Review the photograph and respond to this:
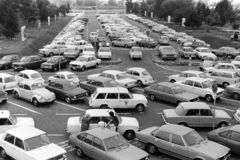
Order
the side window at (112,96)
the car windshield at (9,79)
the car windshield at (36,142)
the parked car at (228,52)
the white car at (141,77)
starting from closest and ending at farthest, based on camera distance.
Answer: the car windshield at (36,142)
the side window at (112,96)
the car windshield at (9,79)
the white car at (141,77)
the parked car at (228,52)

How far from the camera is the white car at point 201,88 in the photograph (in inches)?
864

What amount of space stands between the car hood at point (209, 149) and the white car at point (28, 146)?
18.2ft

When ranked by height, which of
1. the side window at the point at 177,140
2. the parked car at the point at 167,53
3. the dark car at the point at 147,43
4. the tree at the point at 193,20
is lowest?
the side window at the point at 177,140

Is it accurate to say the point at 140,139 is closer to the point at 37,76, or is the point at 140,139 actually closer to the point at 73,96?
the point at 73,96

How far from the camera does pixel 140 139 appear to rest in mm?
14047

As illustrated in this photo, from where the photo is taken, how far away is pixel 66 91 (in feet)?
70.4

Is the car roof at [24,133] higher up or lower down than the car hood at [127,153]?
higher up

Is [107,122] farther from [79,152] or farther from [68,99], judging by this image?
[68,99]

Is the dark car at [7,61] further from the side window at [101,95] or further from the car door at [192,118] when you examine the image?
the car door at [192,118]

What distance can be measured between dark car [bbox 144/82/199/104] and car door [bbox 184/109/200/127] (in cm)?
323

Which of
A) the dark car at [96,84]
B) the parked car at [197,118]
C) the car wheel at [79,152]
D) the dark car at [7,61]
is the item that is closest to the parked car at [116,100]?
the dark car at [96,84]

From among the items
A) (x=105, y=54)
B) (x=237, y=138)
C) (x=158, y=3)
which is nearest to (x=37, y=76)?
(x=105, y=54)

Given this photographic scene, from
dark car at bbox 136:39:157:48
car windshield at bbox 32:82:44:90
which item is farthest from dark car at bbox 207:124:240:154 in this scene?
dark car at bbox 136:39:157:48

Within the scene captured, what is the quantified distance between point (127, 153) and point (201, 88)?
12.3 metres
